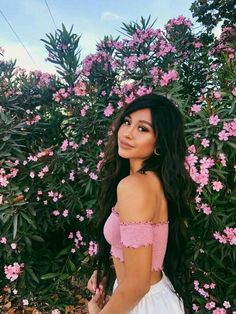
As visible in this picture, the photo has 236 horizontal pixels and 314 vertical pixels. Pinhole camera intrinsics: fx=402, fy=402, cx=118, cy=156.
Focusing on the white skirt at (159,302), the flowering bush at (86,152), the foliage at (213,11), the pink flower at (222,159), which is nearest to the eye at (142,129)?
the white skirt at (159,302)

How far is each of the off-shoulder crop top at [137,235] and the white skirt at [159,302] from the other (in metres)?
0.10

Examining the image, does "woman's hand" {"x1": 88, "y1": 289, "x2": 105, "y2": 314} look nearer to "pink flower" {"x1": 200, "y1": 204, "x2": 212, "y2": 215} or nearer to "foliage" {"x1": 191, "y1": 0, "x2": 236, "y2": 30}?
"pink flower" {"x1": 200, "y1": 204, "x2": 212, "y2": 215}

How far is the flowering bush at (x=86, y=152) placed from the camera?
2928mm

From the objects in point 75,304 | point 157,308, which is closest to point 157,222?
point 157,308

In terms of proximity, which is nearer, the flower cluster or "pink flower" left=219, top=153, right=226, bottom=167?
the flower cluster

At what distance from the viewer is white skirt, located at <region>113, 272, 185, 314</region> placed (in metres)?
1.65

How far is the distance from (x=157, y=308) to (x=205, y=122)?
1.71 metres

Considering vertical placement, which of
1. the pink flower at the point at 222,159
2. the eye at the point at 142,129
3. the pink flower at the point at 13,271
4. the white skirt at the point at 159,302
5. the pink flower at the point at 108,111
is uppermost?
the pink flower at the point at 108,111

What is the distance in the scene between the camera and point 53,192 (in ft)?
11.7

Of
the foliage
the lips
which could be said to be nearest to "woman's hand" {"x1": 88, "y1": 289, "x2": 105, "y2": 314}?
the lips

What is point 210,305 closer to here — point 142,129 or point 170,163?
point 170,163

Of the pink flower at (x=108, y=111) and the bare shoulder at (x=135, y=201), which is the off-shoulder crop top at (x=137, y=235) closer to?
the bare shoulder at (x=135, y=201)

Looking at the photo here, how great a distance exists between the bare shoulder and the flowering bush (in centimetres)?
136

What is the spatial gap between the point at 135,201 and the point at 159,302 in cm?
52
